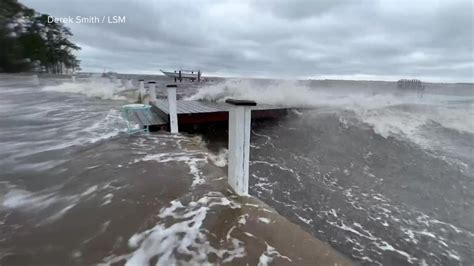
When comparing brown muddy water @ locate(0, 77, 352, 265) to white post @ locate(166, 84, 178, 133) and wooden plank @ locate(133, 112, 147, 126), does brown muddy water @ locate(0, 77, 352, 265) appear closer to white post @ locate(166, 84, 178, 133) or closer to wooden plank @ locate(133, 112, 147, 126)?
white post @ locate(166, 84, 178, 133)

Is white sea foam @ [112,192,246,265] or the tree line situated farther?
the tree line

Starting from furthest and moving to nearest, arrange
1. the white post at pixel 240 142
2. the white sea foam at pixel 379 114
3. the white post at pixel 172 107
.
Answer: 1. the white sea foam at pixel 379 114
2. the white post at pixel 172 107
3. the white post at pixel 240 142

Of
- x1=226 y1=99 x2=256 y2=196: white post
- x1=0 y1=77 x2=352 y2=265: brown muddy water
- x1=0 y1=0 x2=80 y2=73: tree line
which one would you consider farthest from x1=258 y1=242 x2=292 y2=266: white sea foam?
x1=0 y1=0 x2=80 y2=73: tree line

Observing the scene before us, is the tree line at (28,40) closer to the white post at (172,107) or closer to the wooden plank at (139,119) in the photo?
the wooden plank at (139,119)

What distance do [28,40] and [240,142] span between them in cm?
5753

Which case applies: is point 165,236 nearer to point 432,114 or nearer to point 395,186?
point 395,186

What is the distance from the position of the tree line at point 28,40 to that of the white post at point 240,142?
165 feet

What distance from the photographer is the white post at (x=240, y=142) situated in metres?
3.02

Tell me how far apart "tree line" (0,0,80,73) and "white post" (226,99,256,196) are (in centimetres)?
5019

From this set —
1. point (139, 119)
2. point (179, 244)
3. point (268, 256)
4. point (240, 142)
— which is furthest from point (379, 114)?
point (179, 244)

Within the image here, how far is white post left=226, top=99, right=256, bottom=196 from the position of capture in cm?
302

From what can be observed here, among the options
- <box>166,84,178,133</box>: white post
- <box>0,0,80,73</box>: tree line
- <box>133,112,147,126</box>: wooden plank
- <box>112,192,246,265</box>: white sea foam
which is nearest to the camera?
<box>112,192,246,265</box>: white sea foam

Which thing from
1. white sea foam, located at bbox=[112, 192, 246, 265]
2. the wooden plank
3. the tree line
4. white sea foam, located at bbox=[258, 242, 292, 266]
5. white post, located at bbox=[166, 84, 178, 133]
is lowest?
white sea foam, located at bbox=[258, 242, 292, 266]

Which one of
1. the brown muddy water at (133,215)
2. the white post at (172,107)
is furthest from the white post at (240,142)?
the white post at (172,107)
